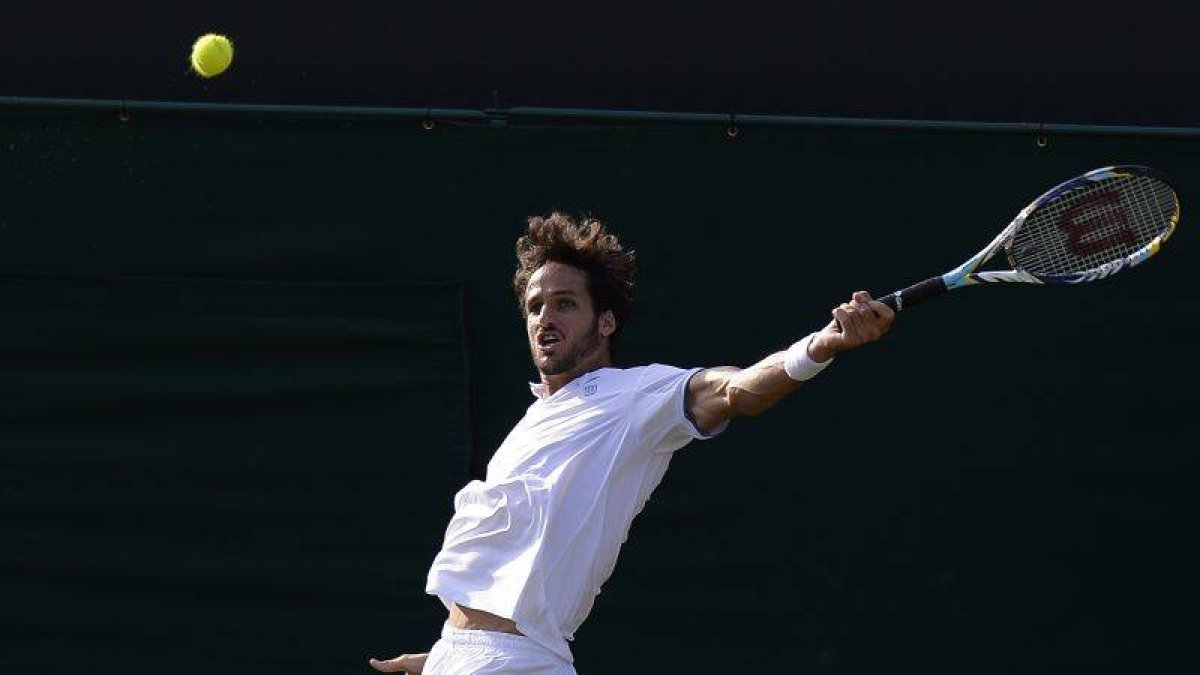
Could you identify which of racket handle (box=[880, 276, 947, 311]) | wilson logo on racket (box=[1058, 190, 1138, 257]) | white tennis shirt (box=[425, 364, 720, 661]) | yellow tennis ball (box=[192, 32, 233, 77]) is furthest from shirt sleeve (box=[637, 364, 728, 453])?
yellow tennis ball (box=[192, 32, 233, 77])

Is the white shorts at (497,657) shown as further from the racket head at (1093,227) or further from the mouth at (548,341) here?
the racket head at (1093,227)

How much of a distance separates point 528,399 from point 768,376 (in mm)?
1564

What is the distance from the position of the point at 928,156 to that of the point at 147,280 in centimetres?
199

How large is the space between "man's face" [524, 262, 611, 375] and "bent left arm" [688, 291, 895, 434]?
1.27 ft

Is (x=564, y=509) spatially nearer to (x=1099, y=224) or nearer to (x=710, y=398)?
(x=710, y=398)

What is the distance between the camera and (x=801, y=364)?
12.9 ft

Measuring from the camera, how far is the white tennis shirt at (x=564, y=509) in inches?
167

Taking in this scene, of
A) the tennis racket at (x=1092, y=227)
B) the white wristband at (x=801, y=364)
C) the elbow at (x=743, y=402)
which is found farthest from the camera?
the tennis racket at (x=1092, y=227)

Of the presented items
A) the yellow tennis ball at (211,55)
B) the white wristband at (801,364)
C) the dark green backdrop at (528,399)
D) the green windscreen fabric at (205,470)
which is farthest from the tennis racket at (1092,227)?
the yellow tennis ball at (211,55)

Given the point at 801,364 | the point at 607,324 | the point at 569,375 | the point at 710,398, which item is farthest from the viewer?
the point at 607,324

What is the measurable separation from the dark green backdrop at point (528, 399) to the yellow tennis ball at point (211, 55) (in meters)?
0.14

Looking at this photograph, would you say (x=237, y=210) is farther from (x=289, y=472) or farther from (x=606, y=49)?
(x=606, y=49)

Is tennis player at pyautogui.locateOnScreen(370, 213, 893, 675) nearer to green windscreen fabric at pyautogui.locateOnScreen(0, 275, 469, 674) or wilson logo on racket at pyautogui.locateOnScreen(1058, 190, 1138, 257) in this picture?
wilson logo on racket at pyautogui.locateOnScreen(1058, 190, 1138, 257)

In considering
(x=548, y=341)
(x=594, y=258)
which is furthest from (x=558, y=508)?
(x=594, y=258)
